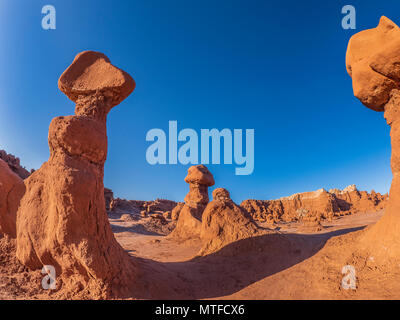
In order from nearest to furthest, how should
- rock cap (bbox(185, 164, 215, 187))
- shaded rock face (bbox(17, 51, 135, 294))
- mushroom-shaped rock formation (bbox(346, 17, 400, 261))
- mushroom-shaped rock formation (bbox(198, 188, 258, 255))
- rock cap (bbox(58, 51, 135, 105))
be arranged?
1. shaded rock face (bbox(17, 51, 135, 294))
2. mushroom-shaped rock formation (bbox(346, 17, 400, 261))
3. rock cap (bbox(58, 51, 135, 105))
4. mushroom-shaped rock formation (bbox(198, 188, 258, 255))
5. rock cap (bbox(185, 164, 215, 187))

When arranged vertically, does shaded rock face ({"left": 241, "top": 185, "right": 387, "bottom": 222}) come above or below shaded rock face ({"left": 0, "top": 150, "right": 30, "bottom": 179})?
below

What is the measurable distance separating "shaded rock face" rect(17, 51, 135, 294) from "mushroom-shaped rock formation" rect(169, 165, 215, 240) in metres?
8.49

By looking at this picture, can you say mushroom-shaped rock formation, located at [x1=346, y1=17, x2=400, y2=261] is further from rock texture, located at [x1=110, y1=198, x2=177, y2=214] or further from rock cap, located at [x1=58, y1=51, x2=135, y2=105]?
rock texture, located at [x1=110, y1=198, x2=177, y2=214]

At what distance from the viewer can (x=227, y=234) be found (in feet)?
23.6

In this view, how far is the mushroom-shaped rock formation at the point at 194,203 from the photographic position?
41.9ft

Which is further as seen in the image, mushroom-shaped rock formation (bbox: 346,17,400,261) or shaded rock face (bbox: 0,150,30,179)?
shaded rock face (bbox: 0,150,30,179)

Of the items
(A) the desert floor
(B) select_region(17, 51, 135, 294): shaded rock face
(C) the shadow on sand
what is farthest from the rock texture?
(B) select_region(17, 51, 135, 294): shaded rock face

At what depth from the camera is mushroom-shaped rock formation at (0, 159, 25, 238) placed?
506 cm

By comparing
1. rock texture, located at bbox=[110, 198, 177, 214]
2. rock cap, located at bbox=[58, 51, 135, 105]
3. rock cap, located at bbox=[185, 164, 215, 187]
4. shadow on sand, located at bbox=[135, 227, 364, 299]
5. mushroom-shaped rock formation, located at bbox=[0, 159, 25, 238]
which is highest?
rock cap, located at bbox=[58, 51, 135, 105]

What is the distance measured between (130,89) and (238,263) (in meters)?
5.61

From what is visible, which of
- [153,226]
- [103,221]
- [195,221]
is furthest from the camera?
[153,226]

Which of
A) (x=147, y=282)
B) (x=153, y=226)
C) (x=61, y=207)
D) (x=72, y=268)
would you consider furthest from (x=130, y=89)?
(x=153, y=226)

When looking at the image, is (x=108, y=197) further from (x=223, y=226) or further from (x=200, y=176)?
(x=223, y=226)
